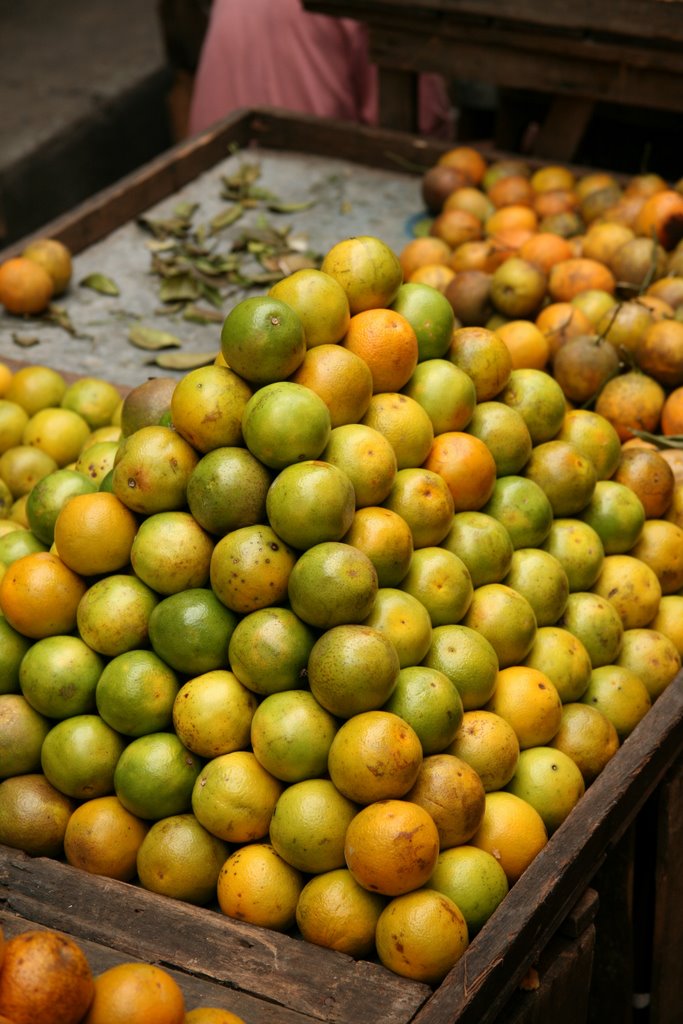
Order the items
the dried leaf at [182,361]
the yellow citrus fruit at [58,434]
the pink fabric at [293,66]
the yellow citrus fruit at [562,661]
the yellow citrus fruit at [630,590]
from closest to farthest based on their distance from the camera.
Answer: the yellow citrus fruit at [562,661] → the yellow citrus fruit at [630,590] → the yellow citrus fruit at [58,434] → the dried leaf at [182,361] → the pink fabric at [293,66]

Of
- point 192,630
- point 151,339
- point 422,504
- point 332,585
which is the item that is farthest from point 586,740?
point 151,339

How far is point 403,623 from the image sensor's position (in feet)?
6.88

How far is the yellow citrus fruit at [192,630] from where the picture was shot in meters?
2.08

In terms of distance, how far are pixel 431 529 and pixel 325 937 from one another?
0.78 metres

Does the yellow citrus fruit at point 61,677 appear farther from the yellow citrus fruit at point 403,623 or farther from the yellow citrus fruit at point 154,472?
the yellow citrus fruit at point 403,623

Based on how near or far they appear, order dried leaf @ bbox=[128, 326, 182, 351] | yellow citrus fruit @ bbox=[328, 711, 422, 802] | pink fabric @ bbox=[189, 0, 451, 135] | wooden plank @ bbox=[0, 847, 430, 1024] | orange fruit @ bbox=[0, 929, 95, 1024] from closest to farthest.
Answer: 1. orange fruit @ bbox=[0, 929, 95, 1024]
2. wooden plank @ bbox=[0, 847, 430, 1024]
3. yellow citrus fruit @ bbox=[328, 711, 422, 802]
4. dried leaf @ bbox=[128, 326, 182, 351]
5. pink fabric @ bbox=[189, 0, 451, 135]

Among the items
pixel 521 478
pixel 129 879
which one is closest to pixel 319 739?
pixel 129 879

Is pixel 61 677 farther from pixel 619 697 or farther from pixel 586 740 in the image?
pixel 619 697

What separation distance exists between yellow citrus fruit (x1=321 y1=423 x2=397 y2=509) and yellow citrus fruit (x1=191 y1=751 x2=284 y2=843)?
0.53 meters

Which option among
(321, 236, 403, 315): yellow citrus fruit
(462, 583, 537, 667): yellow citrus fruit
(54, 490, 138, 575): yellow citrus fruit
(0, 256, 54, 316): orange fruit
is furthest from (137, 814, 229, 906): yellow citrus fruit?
(0, 256, 54, 316): orange fruit

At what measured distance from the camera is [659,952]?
258 centimetres

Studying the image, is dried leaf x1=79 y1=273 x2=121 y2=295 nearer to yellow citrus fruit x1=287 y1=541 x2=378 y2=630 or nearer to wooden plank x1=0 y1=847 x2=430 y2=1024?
yellow citrus fruit x1=287 y1=541 x2=378 y2=630

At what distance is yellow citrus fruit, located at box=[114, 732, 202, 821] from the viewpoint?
6.76 ft

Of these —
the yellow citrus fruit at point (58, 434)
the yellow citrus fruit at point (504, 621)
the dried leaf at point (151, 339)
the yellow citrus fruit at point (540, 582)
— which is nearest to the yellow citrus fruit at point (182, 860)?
the yellow citrus fruit at point (504, 621)
